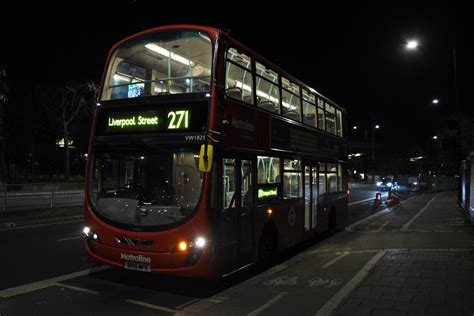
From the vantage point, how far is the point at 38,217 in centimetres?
1711

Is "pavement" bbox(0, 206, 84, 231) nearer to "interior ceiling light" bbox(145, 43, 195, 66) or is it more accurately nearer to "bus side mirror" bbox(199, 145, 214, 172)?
"interior ceiling light" bbox(145, 43, 195, 66)

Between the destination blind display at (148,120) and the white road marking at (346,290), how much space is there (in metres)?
3.39

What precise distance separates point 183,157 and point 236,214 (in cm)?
142

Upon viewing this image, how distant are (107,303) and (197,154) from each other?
2.60 meters

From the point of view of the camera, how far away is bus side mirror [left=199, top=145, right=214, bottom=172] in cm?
687

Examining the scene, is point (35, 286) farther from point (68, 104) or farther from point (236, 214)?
point (68, 104)

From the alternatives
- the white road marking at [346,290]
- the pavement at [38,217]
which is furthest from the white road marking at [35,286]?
the pavement at [38,217]

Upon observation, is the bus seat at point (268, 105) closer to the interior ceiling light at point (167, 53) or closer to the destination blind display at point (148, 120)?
the interior ceiling light at point (167, 53)

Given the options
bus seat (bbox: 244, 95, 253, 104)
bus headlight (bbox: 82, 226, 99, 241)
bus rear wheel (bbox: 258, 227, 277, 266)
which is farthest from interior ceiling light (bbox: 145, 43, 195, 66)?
bus rear wheel (bbox: 258, 227, 277, 266)

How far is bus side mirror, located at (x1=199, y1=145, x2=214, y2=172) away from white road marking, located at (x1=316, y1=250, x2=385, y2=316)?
2577mm

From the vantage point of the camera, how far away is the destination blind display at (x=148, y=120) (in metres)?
7.29

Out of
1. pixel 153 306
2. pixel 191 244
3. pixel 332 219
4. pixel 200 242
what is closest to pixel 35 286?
pixel 153 306

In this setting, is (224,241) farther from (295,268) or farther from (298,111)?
(298,111)


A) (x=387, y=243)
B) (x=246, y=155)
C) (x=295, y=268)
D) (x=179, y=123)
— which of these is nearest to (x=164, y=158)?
(x=179, y=123)
